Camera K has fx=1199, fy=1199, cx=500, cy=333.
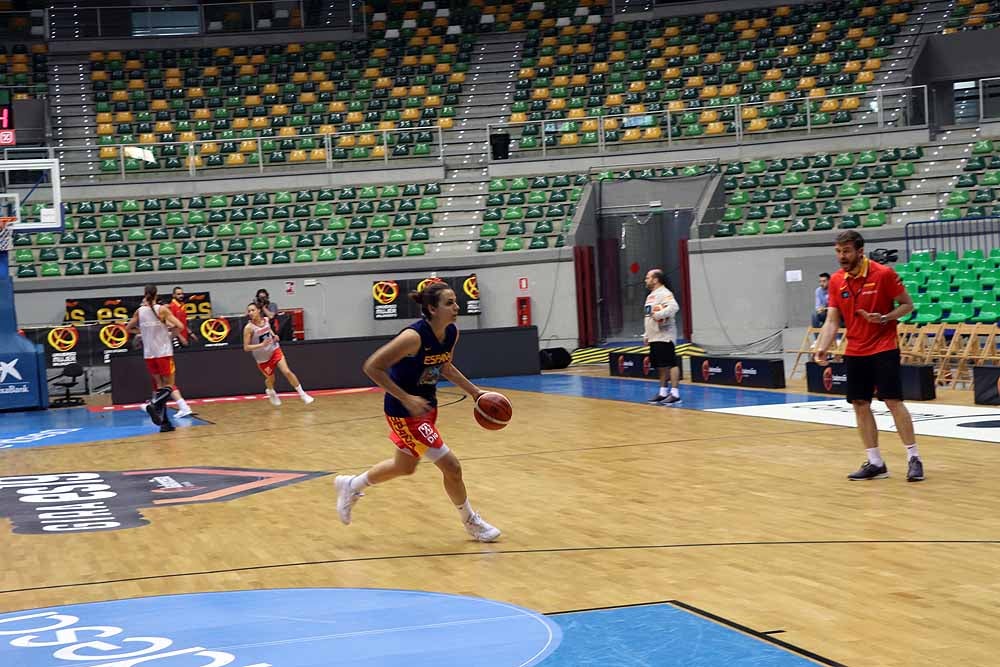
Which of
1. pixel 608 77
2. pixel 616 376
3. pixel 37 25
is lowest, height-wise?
pixel 616 376

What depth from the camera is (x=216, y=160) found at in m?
31.2

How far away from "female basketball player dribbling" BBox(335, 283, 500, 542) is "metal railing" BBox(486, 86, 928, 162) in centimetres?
2326

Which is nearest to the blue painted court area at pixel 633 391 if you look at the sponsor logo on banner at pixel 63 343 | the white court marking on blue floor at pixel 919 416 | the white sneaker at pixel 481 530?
the white court marking on blue floor at pixel 919 416

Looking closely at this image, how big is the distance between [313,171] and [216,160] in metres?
2.55

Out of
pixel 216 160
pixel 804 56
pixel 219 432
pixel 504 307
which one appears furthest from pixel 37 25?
pixel 219 432

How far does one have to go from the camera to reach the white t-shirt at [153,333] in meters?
17.2

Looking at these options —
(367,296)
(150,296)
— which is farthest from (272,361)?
(367,296)

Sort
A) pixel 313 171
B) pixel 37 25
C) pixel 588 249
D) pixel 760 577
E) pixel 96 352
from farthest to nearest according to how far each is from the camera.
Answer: pixel 37 25
pixel 313 171
pixel 588 249
pixel 96 352
pixel 760 577

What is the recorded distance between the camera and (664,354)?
55.7 feet

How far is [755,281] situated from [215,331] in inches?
469

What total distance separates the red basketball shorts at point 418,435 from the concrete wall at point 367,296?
20223 millimetres

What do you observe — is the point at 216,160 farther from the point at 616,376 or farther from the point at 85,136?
the point at 616,376

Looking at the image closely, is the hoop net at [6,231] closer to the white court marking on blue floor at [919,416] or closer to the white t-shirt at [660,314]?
the white t-shirt at [660,314]

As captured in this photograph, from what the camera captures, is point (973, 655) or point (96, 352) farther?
point (96, 352)
